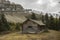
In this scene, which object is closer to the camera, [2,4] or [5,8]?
[5,8]

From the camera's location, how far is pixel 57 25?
58969mm

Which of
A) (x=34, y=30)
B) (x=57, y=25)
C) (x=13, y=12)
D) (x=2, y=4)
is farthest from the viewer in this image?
(x=2, y=4)

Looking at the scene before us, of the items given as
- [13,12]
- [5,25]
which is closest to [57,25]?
[5,25]

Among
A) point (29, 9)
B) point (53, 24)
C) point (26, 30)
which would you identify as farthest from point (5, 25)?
point (29, 9)

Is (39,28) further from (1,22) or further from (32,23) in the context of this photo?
(1,22)

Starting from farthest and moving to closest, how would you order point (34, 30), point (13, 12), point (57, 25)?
1. point (13, 12)
2. point (57, 25)
3. point (34, 30)

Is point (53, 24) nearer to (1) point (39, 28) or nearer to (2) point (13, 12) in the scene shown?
(1) point (39, 28)

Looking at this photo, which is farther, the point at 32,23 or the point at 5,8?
the point at 5,8

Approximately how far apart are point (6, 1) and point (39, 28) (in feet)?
Result: 185

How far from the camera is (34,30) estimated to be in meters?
47.8

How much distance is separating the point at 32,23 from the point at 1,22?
296 inches

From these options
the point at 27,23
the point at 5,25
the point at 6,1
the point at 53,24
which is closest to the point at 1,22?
the point at 5,25

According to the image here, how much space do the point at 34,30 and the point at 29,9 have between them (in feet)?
143

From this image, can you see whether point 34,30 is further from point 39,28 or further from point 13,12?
point 13,12
